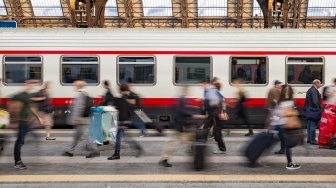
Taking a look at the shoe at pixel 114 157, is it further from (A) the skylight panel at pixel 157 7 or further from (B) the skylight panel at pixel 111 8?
(B) the skylight panel at pixel 111 8

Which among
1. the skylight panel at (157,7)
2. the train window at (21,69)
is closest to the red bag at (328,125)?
the train window at (21,69)

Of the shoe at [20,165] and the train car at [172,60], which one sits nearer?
the shoe at [20,165]

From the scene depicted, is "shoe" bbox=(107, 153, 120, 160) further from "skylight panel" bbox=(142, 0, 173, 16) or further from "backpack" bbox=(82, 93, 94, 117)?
"skylight panel" bbox=(142, 0, 173, 16)

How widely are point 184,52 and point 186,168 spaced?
278 inches

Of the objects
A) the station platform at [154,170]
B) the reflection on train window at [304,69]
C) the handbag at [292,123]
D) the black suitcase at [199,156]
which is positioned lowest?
the station platform at [154,170]

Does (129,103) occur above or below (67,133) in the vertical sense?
above

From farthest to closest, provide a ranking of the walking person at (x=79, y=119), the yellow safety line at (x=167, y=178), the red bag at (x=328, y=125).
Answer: the red bag at (x=328, y=125)
the walking person at (x=79, y=119)
the yellow safety line at (x=167, y=178)

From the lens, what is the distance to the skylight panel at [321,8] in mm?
44625

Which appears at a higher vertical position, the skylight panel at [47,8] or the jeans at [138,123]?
the skylight panel at [47,8]

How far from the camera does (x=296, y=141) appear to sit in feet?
29.6

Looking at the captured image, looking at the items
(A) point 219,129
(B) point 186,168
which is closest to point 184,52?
(A) point 219,129

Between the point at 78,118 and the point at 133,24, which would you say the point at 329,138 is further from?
the point at 133,24

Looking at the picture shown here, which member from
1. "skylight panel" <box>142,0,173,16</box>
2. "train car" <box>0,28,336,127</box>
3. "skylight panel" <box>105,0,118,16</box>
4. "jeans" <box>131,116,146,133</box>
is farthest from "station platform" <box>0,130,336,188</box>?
"skylight panel" <box>105,0,118,16</box>

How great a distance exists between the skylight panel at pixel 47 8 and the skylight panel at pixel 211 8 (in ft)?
43.6
